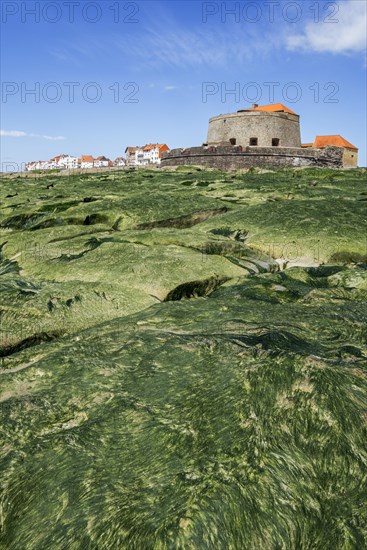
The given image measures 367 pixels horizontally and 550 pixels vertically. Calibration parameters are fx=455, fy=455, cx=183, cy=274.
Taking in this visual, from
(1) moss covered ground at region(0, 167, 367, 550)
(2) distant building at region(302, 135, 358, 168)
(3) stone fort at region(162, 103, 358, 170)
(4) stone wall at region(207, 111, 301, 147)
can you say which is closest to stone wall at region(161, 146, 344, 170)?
(3) stone fort at region(162, 103, 358, 170)

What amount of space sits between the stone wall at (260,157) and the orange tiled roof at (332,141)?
53403mm

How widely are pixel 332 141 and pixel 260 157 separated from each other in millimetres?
61659

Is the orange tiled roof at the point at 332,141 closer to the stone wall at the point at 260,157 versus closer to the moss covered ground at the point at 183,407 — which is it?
the stone wall at the point at 260,157

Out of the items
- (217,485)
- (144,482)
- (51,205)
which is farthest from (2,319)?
(51,205)

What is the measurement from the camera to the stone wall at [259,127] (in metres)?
71.1

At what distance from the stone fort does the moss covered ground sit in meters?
47.2

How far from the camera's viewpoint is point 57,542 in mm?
4555

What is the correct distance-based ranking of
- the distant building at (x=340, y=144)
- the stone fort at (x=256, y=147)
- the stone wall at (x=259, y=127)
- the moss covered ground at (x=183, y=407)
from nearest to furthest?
the moss covered ground at (x=183, y=407) → the stone fort at (x=256, y=147) → the stone wall at (x=259, y=127) → the distant building at (x=340, y=144)

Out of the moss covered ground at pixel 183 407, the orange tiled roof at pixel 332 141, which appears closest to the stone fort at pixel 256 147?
the orange tiled roof at pixel 332 141

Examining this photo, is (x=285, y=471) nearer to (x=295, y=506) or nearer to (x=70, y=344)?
(x=295, y=506)

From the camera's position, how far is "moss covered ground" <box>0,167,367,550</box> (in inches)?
184

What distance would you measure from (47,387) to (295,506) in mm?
4085

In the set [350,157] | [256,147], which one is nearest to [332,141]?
[350,157]

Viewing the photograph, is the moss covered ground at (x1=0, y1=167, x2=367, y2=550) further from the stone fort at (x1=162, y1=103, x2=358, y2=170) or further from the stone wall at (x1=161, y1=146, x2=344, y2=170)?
the stone fort at (x1=162, y1=103, x2=358, y2=170)
